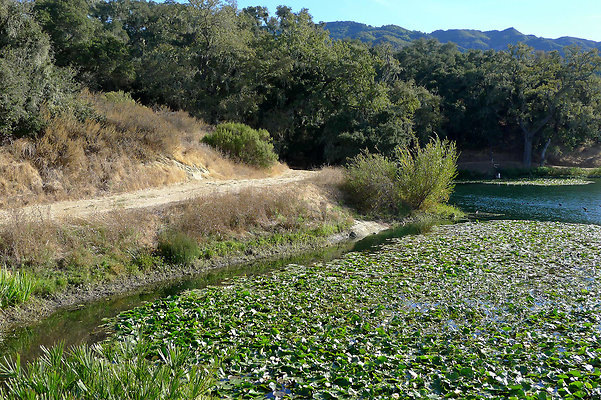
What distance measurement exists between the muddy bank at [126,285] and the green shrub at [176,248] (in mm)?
276

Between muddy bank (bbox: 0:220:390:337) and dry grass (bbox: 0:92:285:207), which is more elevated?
dry grass (bbox: 0:92:285:207)

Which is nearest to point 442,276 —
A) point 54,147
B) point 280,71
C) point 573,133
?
point 54,147

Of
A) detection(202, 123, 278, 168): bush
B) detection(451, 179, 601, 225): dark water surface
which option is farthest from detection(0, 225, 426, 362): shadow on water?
detection(451, 179, 601, 225): dark water surface

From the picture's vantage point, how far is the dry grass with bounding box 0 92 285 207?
59.6ft

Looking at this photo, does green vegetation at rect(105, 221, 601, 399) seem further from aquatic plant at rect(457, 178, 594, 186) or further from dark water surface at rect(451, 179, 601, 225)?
aquatic plant at rect(457, 178, 594, 186)

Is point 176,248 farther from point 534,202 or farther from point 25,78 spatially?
point 534,202

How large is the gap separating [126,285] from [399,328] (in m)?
8.28

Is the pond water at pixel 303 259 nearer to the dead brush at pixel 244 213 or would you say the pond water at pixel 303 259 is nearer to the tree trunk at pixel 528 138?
the dead brush at pixel 244 213

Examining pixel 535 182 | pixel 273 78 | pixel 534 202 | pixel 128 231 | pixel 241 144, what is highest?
pixel 273 78

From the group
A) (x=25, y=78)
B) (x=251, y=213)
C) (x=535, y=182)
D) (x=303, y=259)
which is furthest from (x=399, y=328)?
(x=535, y=182)

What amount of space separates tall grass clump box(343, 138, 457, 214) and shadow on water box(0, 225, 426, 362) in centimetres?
818

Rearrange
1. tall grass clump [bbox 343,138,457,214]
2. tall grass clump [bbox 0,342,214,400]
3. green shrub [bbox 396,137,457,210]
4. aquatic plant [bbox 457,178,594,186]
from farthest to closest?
1. aquatic plant [bbox 457,178,594,186]
2. green shrub [bbox 396,137,457,210]
3. tall grass clump [bbox 343,138,457,214]
4. tall grass clump [bbox 0,342,214,400]

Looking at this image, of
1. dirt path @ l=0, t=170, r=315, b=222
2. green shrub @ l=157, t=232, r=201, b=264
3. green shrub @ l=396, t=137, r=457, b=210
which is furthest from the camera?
green shrub @ l=396, t=137, r=457, b=210

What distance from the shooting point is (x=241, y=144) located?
31062mm
